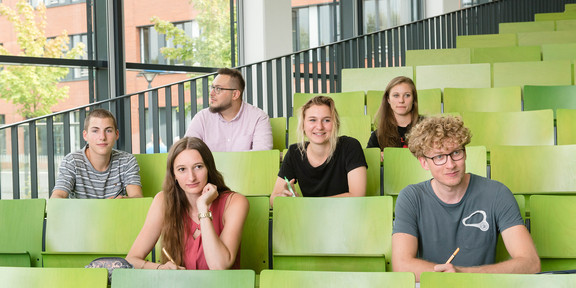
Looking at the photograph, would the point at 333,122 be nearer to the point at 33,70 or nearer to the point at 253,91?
the point at 33,70

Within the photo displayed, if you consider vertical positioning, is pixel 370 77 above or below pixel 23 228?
above

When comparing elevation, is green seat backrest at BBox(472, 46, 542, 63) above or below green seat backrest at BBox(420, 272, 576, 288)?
above

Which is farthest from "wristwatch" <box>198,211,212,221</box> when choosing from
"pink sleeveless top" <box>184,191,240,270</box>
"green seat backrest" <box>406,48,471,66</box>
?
"green seat backrest" <box>406,48,471,66</box>

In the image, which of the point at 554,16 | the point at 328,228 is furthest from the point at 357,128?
the point at 554,16

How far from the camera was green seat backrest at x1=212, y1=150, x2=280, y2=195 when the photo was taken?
378 cm

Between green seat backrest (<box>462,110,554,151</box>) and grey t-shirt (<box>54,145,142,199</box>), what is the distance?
2.04 meters

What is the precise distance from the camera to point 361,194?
3.43 meters

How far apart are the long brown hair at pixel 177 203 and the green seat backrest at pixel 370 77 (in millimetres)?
3203

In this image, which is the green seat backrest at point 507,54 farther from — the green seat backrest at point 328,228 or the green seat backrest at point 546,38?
the green seat backrest at point 328,228

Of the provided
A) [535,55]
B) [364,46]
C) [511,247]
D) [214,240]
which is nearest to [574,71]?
[535,55]

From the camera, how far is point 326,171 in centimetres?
354

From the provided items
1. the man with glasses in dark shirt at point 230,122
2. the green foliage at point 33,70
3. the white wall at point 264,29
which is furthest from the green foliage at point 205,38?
the man with glasses in dark shirt at point 230,122

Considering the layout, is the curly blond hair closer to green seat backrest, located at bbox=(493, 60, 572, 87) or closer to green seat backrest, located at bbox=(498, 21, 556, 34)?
green seat backrest, located at bbox=(493, 60, 572, 87)

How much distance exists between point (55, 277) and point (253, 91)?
5270mm
